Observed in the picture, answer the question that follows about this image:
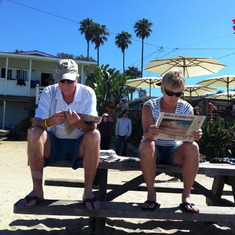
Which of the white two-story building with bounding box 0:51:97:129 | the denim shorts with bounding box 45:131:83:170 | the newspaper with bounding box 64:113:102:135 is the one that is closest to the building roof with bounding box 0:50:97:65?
the white two-story building with bounding box 0:51:97:129

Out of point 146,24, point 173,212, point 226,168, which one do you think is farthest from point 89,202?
point 146,24

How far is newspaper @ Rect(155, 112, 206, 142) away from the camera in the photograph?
8.27 ft

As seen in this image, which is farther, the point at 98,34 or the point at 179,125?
the point at 98,34

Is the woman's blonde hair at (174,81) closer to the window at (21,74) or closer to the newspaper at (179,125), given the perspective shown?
the newspaper at (179,125)

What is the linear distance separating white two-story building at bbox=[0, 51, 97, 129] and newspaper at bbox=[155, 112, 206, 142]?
55.3 ft

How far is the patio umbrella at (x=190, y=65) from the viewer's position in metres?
10.1

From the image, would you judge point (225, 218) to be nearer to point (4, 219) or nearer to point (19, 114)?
point (4, 219)

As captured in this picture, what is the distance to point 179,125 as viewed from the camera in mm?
2586

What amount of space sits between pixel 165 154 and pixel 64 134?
1090mm

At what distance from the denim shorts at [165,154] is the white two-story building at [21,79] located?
54.2 ft

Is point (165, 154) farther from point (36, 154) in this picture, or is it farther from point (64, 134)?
point (36, 154)

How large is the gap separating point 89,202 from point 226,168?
1.48 metres

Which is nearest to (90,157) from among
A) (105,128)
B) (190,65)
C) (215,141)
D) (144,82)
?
(215,141)

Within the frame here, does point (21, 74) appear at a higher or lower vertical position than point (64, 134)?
higher
